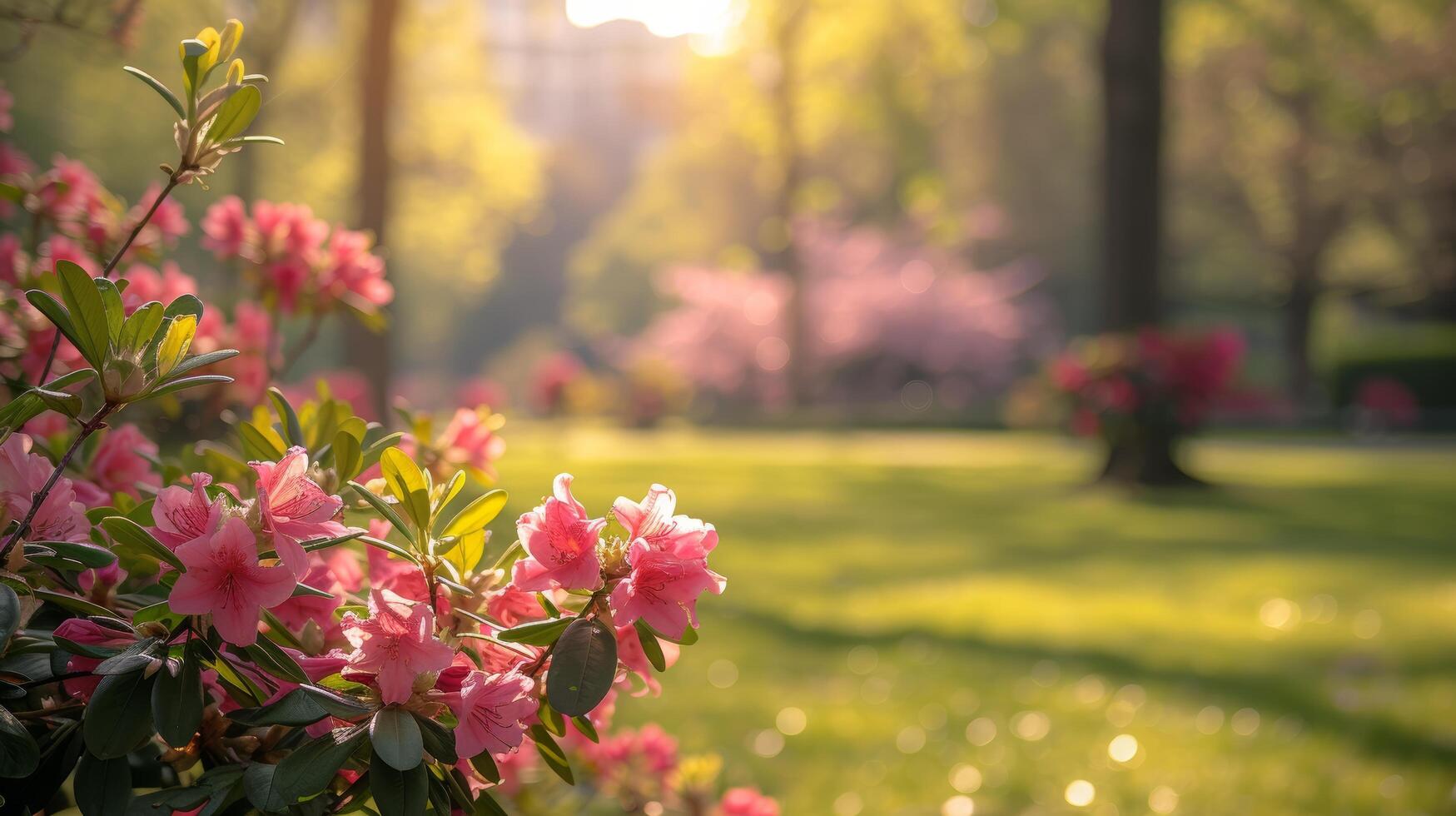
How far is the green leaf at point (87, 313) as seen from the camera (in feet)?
3.34

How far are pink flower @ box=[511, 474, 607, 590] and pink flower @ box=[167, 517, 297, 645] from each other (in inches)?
8.0

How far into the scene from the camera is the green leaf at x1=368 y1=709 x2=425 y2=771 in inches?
39.0

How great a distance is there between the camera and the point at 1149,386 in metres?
11.4

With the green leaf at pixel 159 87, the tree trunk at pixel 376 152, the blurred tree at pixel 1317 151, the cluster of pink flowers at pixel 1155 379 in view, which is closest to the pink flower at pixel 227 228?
the green leaf at pixel 159 87

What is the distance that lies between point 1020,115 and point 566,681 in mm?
35018

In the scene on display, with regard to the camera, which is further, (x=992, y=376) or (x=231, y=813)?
(x=992, y=376)

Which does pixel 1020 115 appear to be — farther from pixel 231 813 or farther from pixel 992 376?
pixel 231 813

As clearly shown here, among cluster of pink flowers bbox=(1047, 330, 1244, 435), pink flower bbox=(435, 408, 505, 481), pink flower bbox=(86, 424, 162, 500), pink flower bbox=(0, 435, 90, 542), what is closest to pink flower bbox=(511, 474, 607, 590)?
→ pink flower bbox=(0, 435, 90, 542)

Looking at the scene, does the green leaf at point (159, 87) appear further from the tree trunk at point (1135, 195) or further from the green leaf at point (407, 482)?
the tree trunk at point (1135, 195)

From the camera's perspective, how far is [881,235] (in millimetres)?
34750

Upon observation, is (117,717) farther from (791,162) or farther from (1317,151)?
(1317,151)

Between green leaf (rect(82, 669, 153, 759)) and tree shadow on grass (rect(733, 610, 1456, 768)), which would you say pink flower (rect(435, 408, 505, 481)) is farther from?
tree shadow on grass (rect(733, 610, 1456, 768))

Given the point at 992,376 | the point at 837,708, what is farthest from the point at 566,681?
the point at 992,376

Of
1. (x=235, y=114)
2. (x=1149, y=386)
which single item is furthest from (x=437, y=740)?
(x=1149, y=386)
